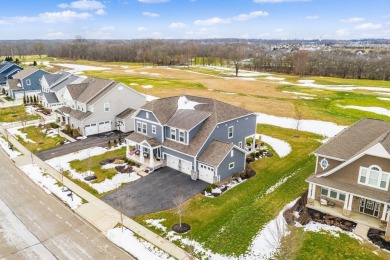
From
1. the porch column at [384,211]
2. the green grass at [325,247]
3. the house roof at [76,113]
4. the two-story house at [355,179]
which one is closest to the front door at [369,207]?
the two-story house at [355,179]

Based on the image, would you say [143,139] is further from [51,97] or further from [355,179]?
[51,97]

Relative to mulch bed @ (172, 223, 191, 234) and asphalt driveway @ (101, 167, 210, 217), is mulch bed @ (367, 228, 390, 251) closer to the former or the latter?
mulch bed @ (172, 223, 191, 234)

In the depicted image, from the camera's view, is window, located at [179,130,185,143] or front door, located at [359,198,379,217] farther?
window, located at [179,130,185,143]

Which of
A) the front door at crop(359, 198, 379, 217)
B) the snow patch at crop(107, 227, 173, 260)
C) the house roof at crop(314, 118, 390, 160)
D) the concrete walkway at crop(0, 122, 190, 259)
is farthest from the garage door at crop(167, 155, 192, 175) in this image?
the front door at crop(359, 198, 379, 217)

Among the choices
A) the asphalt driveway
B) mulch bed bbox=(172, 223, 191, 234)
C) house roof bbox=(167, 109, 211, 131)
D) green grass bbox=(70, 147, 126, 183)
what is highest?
house roof bbox=(167, 109, 211, 131)

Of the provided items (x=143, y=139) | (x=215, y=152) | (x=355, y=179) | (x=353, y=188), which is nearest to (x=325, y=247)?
(x=353, y=188)

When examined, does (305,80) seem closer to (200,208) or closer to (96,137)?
(96,137)
